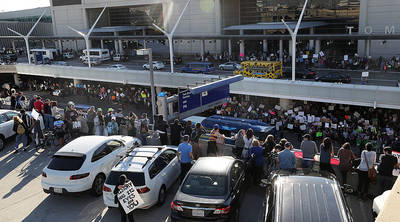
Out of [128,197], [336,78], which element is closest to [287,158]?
[128,197]

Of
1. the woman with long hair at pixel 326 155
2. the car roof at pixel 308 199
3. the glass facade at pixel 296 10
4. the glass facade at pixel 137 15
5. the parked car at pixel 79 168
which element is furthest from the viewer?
the glass facade at pixel 137 15

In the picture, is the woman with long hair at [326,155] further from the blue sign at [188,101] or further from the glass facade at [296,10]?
the glass facade at [296,10]

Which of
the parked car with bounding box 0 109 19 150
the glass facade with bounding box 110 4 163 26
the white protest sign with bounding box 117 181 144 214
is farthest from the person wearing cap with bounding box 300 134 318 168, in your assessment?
the glass facade with bounding box 110 4 163 26

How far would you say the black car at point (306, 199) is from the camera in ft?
18.3

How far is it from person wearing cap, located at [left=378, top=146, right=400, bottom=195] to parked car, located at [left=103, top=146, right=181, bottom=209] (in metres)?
5.65

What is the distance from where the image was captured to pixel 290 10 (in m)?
49.5

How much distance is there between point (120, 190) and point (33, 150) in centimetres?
870

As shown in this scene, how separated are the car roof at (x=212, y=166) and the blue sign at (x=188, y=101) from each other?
728 cm

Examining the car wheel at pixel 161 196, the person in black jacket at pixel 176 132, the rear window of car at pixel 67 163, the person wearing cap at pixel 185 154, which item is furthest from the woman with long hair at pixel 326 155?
the rear window of car at pixel 67 163

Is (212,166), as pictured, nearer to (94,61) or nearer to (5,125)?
(5,125)

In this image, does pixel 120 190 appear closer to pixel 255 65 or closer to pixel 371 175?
pixel 371 175

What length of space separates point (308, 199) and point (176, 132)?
718 centimetres

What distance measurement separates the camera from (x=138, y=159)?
9.41 m

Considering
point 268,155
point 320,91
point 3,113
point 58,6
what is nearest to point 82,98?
point 3,113
